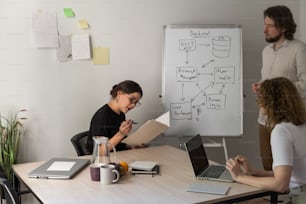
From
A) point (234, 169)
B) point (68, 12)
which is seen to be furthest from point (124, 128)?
point (68, 12)

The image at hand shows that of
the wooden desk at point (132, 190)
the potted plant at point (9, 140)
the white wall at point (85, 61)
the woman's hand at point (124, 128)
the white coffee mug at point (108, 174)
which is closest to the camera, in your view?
the wooden desk at point (132, 190)

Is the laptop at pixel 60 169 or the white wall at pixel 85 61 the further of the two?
the white wall at pixel 85 61

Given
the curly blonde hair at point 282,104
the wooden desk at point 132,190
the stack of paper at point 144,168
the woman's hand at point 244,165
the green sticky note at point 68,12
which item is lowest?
the wooden desk at point 132,190

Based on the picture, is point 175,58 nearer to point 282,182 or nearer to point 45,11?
point 45,11

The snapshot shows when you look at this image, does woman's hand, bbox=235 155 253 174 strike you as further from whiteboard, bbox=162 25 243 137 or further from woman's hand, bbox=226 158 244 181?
whiteboard, bbox=162 25 243 137

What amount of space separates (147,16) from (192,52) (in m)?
0.50

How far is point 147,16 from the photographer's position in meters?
3.66

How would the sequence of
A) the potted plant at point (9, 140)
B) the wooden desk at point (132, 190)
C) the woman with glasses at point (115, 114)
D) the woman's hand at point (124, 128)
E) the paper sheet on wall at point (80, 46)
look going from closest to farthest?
the wooden desk at point (132, 190) → the woman's hand at point (124, 128) → the woman with glasses at point (115, 114) → the potted plant at point (9, 140) → the paper sheet on wall at point (80, 46)

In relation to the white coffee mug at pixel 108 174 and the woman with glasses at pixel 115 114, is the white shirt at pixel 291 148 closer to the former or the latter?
the white coffee mug at pixel 108 174

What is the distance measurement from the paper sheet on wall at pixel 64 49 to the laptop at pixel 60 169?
3.64 feet

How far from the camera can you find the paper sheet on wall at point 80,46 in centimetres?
343

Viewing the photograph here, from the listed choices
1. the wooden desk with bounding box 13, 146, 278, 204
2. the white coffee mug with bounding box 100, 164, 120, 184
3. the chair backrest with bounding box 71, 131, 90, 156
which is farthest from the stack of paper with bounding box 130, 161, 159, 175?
the chair backrest with bounding box 71, 131, 90, 156

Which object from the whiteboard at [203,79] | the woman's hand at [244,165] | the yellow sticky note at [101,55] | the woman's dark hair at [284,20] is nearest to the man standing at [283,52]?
the woman's dark hair at [284,20]

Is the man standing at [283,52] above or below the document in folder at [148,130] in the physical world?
above
